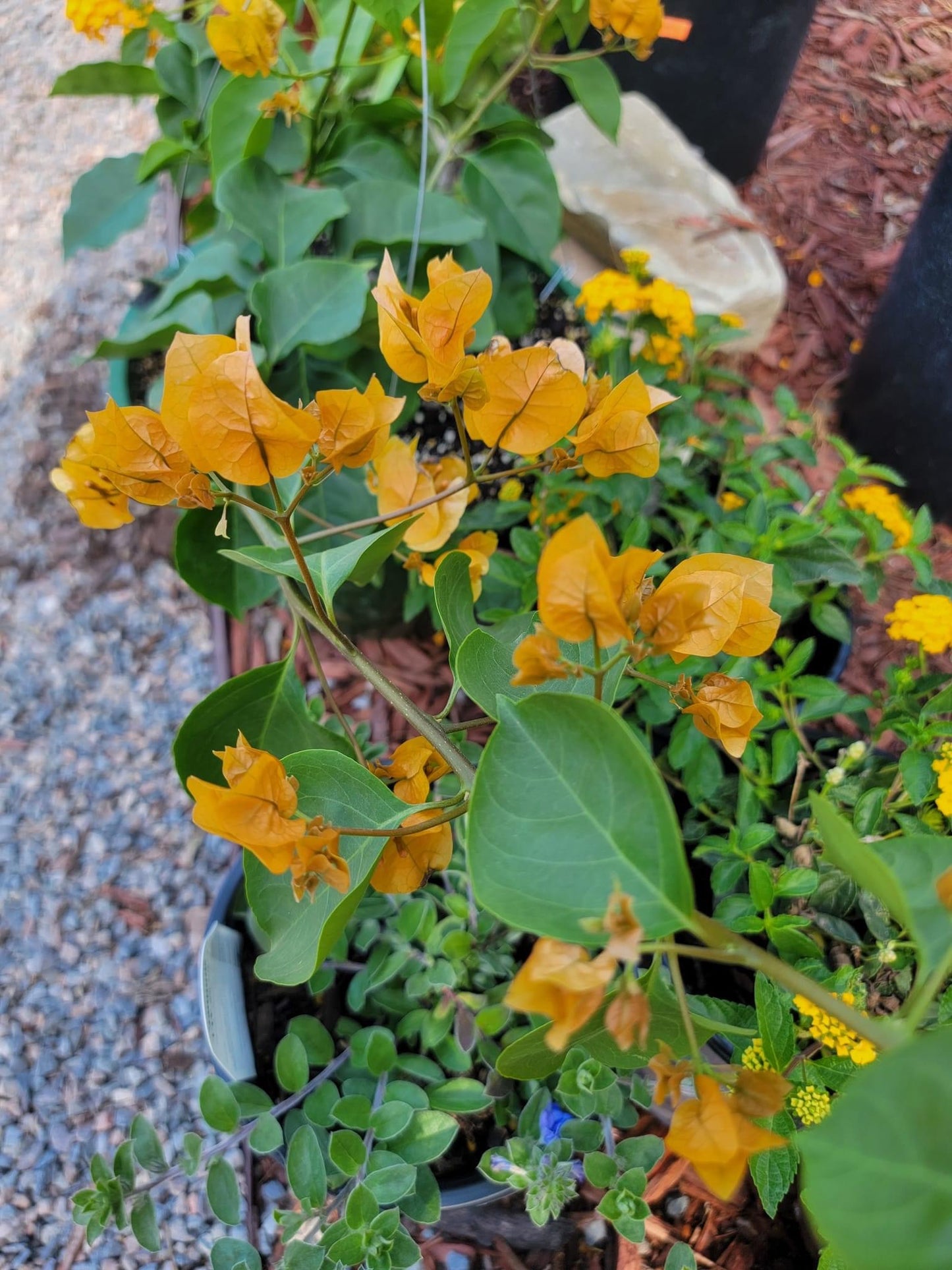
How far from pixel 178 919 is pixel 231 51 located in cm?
96

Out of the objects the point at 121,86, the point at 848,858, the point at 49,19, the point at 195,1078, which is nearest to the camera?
the point at 848,858

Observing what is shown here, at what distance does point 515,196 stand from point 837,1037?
3.02 ft

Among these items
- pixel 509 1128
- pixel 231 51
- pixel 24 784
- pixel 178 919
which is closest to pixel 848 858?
pixel 509 1128

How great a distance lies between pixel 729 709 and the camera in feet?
1.29

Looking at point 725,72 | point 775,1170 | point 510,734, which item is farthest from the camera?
point 725,72

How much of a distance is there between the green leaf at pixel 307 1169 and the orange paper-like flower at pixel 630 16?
0.89 meters

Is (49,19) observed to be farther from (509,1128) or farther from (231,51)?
(509,1128)

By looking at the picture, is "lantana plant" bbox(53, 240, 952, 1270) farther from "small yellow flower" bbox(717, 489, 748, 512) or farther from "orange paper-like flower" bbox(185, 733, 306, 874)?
"small yellow flower" bbox(717, 489, 748, 512)

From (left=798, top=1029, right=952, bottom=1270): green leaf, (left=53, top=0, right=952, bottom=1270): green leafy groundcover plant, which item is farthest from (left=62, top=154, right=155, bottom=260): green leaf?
(left=798, top=1029, right=952, bottom=1270): green leaf

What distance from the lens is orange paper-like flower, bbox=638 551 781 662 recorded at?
34cm

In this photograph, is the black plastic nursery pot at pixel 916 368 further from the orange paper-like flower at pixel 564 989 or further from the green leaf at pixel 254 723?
the orange paper-like flower at pixel 564 989

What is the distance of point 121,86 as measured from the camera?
1.07 metres

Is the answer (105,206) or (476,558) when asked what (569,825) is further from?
(105,206)

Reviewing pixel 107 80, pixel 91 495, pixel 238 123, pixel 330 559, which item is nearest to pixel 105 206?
pixel 107 80
